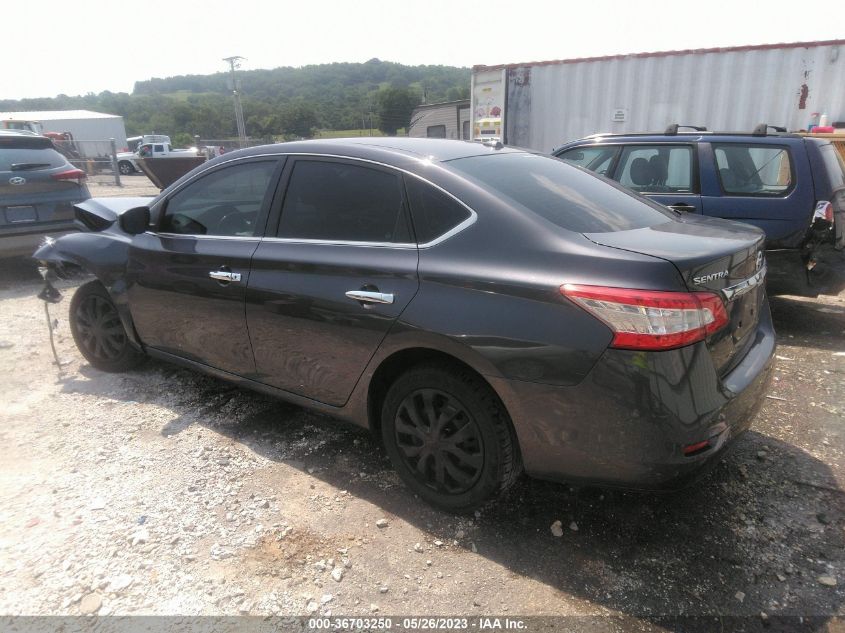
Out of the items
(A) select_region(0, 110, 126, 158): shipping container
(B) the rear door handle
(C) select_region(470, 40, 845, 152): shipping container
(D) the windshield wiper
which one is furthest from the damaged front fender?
(A) select_region(0, 110, 126, 158): shipping container

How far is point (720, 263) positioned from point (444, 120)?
47.8 ft

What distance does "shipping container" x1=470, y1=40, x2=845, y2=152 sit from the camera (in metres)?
8.30

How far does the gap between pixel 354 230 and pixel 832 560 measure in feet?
8.09

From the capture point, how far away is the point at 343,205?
2785mm

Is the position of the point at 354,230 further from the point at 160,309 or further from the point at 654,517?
the point at 654,517

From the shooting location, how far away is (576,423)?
206 centimetres

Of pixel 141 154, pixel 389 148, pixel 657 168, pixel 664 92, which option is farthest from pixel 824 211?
pixel 141 154

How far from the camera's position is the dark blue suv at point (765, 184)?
183 inches

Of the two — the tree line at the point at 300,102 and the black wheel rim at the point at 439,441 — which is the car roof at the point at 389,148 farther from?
the tree line at the point at 300,102

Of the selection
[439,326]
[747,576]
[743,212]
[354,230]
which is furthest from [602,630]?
[743,212]

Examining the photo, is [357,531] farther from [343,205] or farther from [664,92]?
[664,92]

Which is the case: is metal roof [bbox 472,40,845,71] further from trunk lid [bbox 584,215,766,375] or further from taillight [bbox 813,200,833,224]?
trunk lid [bbox 584,215,766,375]

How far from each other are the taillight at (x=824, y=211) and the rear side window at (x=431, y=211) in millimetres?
3791

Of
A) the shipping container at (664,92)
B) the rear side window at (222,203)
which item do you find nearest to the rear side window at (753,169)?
the rear side window at (222,203)
